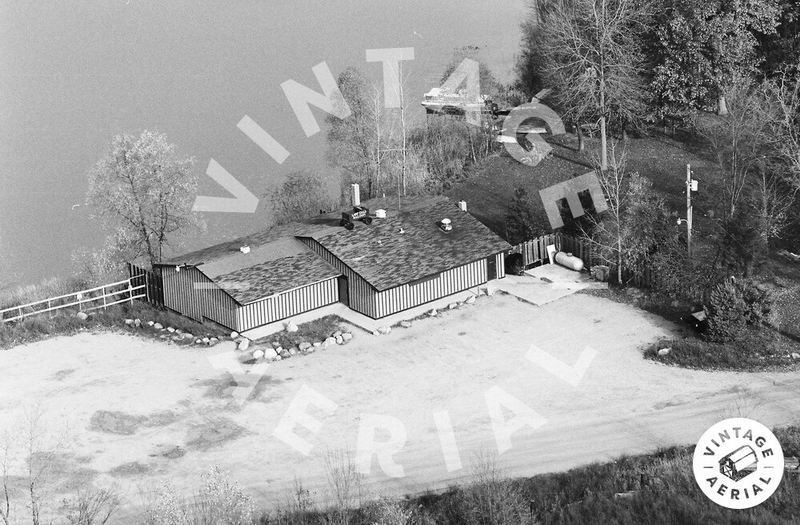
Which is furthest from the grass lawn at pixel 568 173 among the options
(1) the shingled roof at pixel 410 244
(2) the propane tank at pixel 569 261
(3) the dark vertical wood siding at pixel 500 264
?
(1) the shingled roof at pixel 410 244

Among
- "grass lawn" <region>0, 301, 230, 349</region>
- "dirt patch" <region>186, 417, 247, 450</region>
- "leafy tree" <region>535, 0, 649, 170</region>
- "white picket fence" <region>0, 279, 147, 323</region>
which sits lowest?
"dirt patch" <region>186, 417, 247, 450</region>

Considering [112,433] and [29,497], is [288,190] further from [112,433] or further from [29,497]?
[29,497]

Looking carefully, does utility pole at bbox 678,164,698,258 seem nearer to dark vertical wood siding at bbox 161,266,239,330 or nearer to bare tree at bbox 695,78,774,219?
bare tree at bbox 695,78,774,219

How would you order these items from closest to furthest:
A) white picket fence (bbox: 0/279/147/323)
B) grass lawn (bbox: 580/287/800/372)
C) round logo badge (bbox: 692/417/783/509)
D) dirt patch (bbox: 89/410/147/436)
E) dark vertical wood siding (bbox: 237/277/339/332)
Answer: round logo badge (bbox: 692/417/783/509) < dirt patch (bbox: 89/410/147/436) < grass lawn (bbox: 580/287/800/372) < dark vertical wood siding (bbox: 237/277/339/332) < white picket fence (bbox: 0/279/147/323)

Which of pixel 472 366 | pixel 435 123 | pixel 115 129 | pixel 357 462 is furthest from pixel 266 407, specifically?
pixel 115 129

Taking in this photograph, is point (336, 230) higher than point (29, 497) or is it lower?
higher

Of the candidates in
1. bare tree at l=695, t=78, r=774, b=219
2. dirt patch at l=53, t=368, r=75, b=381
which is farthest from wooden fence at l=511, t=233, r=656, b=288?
dirt patch at l=53, t=368, r=75, b=381

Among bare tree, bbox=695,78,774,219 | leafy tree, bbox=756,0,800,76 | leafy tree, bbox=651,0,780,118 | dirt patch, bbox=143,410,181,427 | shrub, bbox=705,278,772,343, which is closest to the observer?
dirt patch, bbox=143,410,181,427
